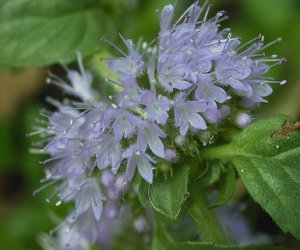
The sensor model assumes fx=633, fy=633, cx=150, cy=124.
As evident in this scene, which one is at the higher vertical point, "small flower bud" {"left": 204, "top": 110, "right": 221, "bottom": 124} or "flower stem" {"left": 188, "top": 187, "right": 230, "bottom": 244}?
"small flower bud" {"left": 204, "top": 110, "right": 221, "bottom": 124}

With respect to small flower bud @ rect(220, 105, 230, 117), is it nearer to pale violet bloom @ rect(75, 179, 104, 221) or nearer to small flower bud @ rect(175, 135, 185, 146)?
small flower bud @ rect(175, 135, 185, 146)

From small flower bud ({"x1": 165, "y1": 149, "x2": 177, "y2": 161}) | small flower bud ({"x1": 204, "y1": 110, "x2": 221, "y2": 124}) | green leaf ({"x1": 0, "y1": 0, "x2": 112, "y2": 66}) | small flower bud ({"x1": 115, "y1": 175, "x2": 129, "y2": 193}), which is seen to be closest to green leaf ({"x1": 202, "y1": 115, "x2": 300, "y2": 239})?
small flower bud ({"x1": 204, "y1": 110, "x2": 221, "y2": 124})

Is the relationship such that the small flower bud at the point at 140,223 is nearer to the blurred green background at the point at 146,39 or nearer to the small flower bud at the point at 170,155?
the small flower bud at the point at 170,155

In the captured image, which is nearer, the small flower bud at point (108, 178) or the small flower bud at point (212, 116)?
the small flower bud at point (212, 116)

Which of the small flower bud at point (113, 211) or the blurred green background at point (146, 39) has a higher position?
the small flower bud at point (113, 211)

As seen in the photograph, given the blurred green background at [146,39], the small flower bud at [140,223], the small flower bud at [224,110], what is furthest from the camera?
the blurred green background at [146,39]

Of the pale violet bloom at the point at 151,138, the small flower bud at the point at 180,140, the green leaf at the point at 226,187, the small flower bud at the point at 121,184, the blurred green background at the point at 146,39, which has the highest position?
the pale violet bloom at the point at 151,138

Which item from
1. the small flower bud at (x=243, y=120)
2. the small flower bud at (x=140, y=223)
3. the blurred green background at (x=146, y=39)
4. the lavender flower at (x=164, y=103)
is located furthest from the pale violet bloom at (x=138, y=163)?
the blurred green background at (x=146, y=39)
